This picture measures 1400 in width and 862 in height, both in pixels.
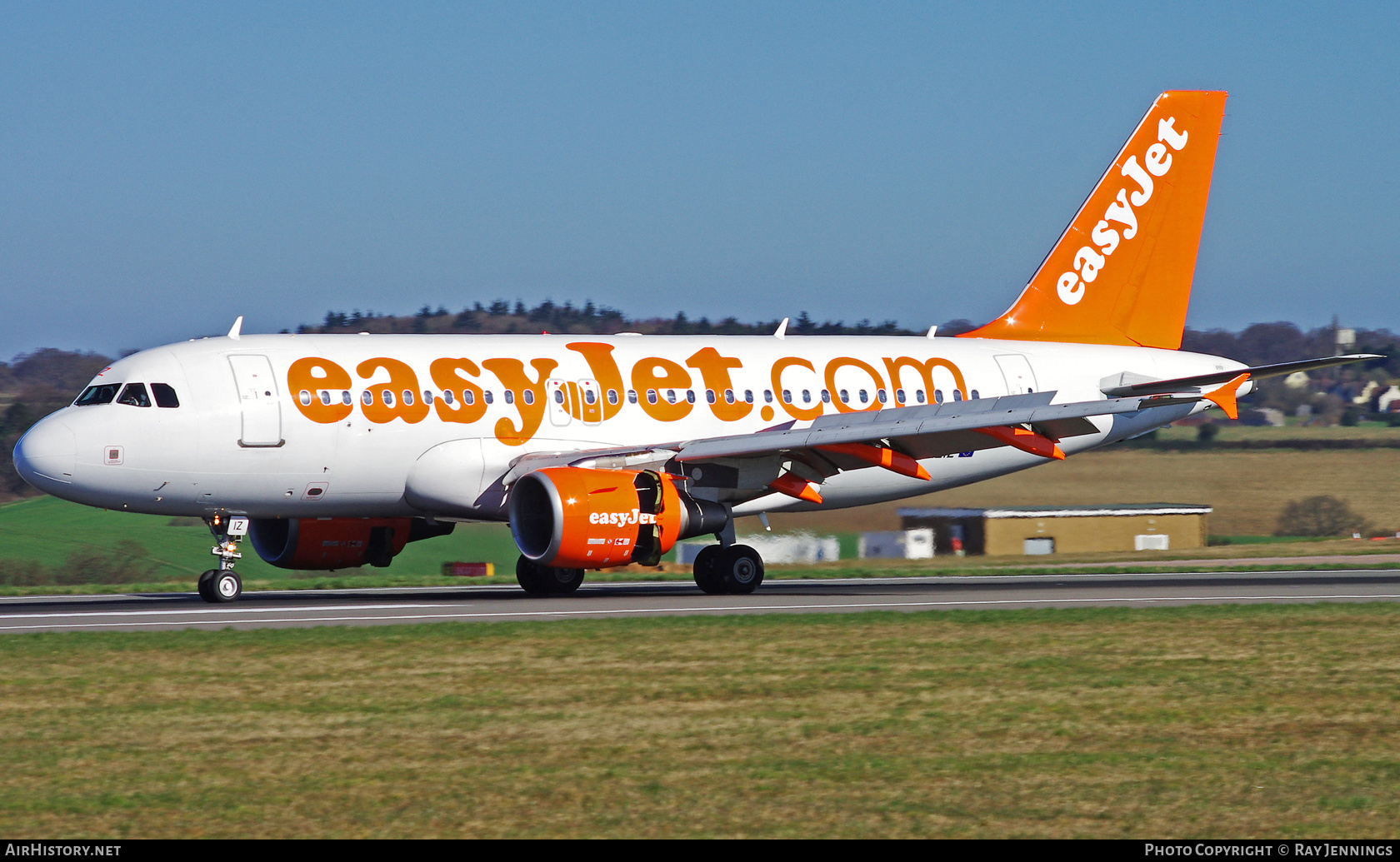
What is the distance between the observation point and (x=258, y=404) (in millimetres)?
24172

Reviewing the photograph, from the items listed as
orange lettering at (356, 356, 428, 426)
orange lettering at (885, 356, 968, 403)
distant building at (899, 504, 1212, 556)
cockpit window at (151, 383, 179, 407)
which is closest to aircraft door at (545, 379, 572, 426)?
orange lettering at (356, 356, 428, 426)

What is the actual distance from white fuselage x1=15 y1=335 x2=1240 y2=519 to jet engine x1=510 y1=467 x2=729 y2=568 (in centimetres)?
145

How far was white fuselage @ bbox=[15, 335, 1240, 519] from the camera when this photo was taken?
2367 centimetres

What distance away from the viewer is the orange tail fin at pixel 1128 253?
3219cm

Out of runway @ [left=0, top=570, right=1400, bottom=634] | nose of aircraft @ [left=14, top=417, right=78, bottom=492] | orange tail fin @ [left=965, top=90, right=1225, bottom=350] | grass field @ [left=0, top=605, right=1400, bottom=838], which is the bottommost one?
grass field @ [left=0, top=605, right=1400, bottom=838]

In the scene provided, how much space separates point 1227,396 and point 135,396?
57.4 feet

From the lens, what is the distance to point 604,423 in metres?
26.5

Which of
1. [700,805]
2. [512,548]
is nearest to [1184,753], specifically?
[700,805]

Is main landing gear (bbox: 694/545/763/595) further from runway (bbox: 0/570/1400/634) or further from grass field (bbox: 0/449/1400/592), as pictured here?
grass field (bbox: 0/449/1400/592)

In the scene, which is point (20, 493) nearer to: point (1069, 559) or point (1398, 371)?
point (1069, 559)

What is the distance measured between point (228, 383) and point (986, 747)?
51.8 ft

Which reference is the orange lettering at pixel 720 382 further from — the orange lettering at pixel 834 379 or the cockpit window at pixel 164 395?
the cockpit window at pixel 164 395

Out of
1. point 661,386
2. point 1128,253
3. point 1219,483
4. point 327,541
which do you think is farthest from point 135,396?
point 1219,483

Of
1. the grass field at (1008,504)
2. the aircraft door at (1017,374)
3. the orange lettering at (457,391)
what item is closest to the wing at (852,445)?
the orange lettering at (457,391)
